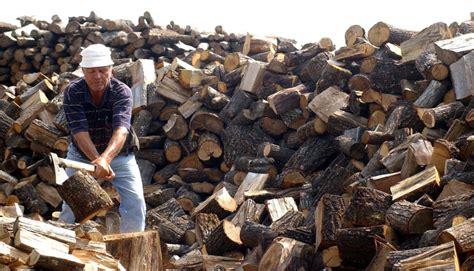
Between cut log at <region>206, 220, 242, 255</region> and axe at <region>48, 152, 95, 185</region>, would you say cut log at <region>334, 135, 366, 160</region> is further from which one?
axe at <region>48, 152, 95, 185</region>

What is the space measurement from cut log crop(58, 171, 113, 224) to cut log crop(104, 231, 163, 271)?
20cm

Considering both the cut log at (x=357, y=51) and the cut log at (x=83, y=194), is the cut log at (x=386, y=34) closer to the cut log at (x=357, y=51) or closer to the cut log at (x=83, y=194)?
the cut log at (x=357, y=51)

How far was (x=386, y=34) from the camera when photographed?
7.68 metres

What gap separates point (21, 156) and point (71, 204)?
13.3ft

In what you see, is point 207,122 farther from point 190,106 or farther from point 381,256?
point 381,256

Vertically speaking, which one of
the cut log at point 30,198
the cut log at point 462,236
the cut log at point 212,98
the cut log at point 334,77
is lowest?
the cut log at point 30,198

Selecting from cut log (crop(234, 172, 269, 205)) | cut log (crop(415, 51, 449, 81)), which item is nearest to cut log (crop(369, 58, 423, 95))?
cut log (crop(415, 51, 449, 81))

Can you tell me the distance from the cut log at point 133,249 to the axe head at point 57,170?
432 mm

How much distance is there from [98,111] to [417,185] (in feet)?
7.61

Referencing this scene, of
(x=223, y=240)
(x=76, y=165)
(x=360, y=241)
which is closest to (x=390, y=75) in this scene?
(x=223, y=240)

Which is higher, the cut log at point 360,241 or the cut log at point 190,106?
the cut log at point 360,241

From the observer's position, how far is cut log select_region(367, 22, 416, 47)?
768 centimetres

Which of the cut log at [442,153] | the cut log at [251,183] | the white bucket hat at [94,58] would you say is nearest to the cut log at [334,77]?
the cut log at [251,183]

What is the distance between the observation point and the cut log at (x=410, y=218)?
4672mm
